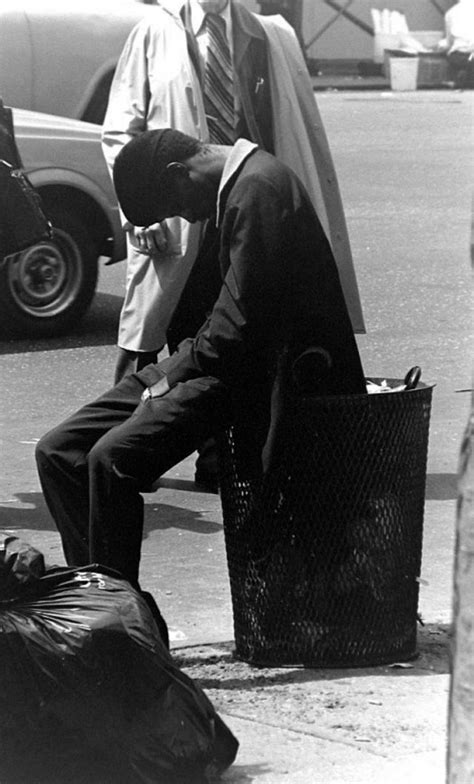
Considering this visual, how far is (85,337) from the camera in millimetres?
9336

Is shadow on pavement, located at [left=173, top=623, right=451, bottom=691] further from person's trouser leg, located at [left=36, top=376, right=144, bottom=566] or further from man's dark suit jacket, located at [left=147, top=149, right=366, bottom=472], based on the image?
man's dark suit jacket, located at [left=147, top=149, right=366, bottom=472]

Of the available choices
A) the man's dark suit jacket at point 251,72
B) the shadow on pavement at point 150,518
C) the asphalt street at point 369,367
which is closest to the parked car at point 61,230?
the asphalt street at point 369,367

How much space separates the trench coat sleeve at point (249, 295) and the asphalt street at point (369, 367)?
877 mm

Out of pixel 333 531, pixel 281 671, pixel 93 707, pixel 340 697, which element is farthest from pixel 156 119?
pixel 93 707

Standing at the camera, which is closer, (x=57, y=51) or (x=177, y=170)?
(x=177, y=170)

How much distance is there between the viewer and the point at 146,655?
358 centimetres

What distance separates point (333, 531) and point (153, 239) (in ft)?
6.17

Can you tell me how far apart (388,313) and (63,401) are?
2656mm

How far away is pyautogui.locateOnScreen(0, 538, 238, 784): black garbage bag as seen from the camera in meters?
3.52

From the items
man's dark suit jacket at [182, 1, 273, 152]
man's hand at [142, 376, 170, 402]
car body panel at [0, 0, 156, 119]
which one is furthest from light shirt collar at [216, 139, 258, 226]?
car body panel at [0, 0, 156, 119]

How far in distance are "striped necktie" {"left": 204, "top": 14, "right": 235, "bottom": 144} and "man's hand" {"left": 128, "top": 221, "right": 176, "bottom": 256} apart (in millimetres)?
413

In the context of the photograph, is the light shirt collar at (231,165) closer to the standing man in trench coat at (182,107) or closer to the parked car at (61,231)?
the standing man in trench coat at (182,107)

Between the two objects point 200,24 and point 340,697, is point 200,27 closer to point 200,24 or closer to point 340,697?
point 200,24

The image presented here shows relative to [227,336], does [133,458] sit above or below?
below
